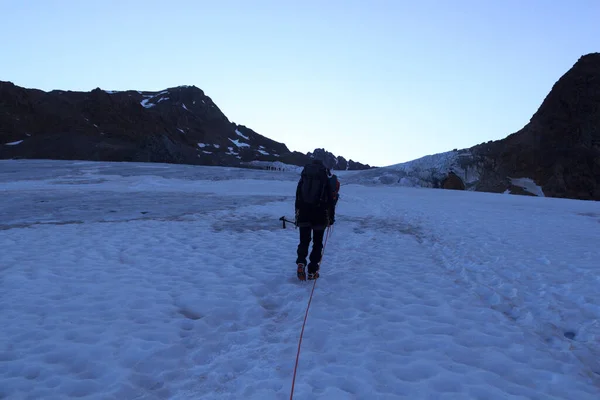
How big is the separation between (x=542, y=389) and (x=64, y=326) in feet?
20.0

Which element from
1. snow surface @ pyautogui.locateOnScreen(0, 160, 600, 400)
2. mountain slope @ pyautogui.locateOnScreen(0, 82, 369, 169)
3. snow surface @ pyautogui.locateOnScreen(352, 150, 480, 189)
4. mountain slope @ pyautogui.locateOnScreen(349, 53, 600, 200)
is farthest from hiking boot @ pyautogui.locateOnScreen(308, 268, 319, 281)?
mountain slope @ pyautogui.locateOnScreen(0, 82, 369, 169)

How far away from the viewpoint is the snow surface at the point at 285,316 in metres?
4.11

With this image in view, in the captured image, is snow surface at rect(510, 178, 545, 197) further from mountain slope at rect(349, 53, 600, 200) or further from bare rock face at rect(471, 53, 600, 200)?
bare rock face at rect(471, 53, 600, 200)

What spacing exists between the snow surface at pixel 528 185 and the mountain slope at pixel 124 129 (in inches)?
1258

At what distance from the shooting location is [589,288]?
7.18 meters

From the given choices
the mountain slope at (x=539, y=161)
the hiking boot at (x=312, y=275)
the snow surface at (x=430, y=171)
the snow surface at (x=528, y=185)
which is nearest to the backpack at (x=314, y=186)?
the hiking boot at (x=312, y=275)

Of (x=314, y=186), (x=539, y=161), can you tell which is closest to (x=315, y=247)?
(x=314, y=186)

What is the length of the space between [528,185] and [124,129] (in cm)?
10073

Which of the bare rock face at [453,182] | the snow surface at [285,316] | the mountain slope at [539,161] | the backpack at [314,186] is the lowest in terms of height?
the snow surface at [285,316]

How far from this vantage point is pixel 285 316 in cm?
592

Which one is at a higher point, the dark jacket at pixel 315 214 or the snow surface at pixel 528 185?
the snow surface at pixel 528 185

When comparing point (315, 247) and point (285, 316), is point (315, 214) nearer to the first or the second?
point (315, 247)

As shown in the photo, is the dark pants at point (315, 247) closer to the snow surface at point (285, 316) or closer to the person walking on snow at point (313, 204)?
the person walking on snow at point (313, 204)

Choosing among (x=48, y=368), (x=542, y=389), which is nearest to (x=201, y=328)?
(x=48, y=368)
